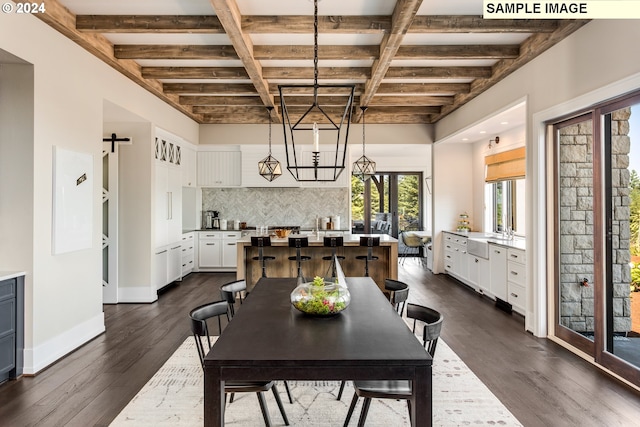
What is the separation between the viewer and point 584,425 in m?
2.31

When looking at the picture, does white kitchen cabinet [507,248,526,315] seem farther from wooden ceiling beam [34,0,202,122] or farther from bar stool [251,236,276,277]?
wooden ceiling beam [34,0,202,122]

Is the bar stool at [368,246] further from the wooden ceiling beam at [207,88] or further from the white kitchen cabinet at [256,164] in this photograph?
the wooden ceiling beam at [207,88]

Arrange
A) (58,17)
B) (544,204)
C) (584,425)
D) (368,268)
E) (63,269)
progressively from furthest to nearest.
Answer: (368,268)
(544,204)
(63,269)
(58,17)
(584,425)

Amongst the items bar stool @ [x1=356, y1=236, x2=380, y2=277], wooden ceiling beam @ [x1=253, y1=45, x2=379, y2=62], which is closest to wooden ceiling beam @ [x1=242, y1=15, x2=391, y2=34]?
wooden ceiling beam @ [x1=253, y1=45, x2=379, y2=62]

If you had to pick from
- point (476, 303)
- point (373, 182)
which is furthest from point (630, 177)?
point (373, 182)

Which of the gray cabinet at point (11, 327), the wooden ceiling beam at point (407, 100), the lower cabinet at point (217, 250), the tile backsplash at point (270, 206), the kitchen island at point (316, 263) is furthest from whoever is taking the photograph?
the tile backsplash at point (270, 206)

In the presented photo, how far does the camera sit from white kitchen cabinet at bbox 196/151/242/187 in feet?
25.0

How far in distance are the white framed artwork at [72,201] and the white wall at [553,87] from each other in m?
4.84

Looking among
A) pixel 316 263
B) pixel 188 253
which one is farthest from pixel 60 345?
pixel 188 253

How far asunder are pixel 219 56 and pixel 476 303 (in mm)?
4823

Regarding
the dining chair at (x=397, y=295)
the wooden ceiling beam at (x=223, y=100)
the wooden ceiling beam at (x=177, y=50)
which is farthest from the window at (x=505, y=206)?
the wooden ceiling beam at (x=177, y=50)

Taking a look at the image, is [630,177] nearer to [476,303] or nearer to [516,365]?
[516,365]

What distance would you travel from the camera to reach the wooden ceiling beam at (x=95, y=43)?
3.15m

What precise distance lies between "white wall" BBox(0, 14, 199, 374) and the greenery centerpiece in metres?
2.51
